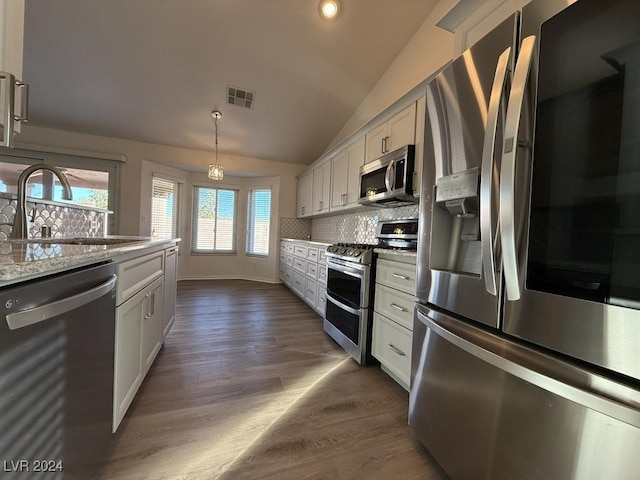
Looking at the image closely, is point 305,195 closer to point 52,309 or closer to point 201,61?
point 201,61

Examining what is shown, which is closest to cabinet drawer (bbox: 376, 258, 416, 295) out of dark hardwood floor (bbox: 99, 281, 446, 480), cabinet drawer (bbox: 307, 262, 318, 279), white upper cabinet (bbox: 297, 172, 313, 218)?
dark hardwood floor (bbox: 99, 281, 446, 480)

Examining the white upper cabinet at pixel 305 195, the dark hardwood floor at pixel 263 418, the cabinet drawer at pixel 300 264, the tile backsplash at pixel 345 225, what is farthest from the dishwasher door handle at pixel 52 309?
the white upper cabinet at pixel 305 195

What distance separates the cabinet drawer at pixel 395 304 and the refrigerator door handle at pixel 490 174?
892 mm

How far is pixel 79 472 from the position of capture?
0.89 meters

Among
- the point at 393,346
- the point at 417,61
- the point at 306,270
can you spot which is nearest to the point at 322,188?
the point at 306,270

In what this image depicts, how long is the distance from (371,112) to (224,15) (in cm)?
203

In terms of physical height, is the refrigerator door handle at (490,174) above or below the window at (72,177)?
below

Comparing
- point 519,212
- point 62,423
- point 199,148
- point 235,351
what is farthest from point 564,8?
point 199,148

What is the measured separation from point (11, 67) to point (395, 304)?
7.21 feet

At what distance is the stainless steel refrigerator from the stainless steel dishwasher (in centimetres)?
123

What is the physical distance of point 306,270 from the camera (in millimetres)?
3922

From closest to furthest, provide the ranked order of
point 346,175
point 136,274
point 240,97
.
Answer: point 136,274, point 346,175, point 240,97

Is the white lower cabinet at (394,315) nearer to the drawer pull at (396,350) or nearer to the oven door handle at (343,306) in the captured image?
the drawer pull at (396,350)

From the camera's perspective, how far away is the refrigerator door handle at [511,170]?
77 centimetres
